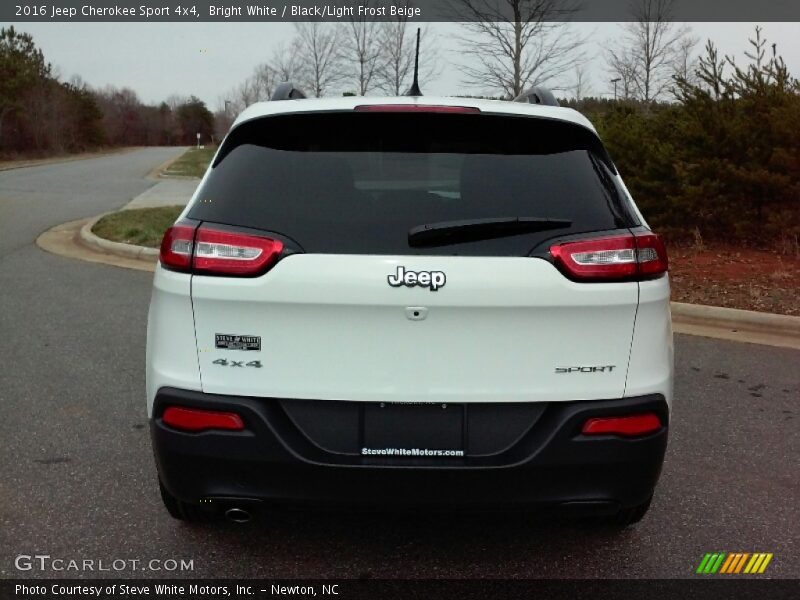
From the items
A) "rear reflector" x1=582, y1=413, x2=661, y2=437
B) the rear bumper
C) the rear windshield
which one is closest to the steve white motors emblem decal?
the rear bumper

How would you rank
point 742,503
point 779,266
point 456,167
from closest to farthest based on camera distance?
point 456,167 < point 742,503 < point 779,266

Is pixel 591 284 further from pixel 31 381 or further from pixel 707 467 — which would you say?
pixel 31 381

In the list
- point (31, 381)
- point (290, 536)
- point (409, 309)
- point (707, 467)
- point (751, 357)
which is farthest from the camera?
point (751, 357)

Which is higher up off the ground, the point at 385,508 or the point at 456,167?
the point at 456,167

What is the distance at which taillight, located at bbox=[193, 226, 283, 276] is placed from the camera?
2359mm

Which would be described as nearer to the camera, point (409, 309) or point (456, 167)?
point (409, 309)

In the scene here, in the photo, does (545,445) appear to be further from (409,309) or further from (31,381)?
(31,381)

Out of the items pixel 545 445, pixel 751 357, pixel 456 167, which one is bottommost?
pixel 751 357

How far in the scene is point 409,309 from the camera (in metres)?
2.35

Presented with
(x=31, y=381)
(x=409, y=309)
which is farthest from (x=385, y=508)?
(x=31, y=381)

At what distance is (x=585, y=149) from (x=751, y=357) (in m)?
4.14

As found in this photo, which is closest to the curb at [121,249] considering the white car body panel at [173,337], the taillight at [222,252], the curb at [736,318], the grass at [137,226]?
the grass at [137,226]

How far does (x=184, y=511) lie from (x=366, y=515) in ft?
2.37

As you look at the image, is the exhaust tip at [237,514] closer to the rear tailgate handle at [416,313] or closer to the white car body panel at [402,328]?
the white car body panel at [402,328]
